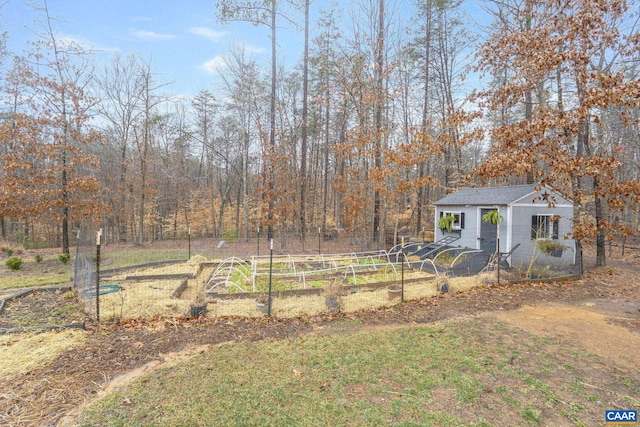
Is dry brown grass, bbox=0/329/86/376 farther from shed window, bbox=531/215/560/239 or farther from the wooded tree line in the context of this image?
shed window, bbox=531/215/560/239

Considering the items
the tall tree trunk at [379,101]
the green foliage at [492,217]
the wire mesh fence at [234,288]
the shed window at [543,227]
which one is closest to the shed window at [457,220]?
the green foliage at [492,217]

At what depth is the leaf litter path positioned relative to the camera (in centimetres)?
298

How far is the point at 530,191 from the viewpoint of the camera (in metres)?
10.2

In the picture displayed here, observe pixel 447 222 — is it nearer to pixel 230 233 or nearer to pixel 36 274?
pixel 36 274

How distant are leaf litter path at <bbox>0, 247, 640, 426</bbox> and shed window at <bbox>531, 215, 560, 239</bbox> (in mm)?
2920

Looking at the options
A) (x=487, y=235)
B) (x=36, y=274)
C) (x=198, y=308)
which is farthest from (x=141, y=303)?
(x=487, y=235)

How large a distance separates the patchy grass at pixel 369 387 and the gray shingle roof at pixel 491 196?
724 centimetres

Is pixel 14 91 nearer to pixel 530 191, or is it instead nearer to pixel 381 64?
pixel 381 64

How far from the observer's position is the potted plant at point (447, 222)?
12.4 metres

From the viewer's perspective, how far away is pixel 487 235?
10.9m

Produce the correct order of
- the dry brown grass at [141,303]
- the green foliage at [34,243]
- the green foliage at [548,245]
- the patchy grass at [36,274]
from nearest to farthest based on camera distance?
the dry brown grass at [141,303] → the patchy grass at [36,274] → the green foliage at [548,245] → the green foliage at [34,243]

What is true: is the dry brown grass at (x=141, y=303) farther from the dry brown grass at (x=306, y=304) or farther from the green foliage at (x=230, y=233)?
the green foliage at (x=230, y=233)

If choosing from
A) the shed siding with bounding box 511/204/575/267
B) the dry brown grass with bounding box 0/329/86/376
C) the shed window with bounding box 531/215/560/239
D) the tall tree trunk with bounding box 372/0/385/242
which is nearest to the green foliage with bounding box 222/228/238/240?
the tall tree trunk with bounding box 372/0/385/242

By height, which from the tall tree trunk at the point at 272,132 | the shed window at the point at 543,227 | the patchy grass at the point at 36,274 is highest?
the tall tree trunk at the point at 272,132
